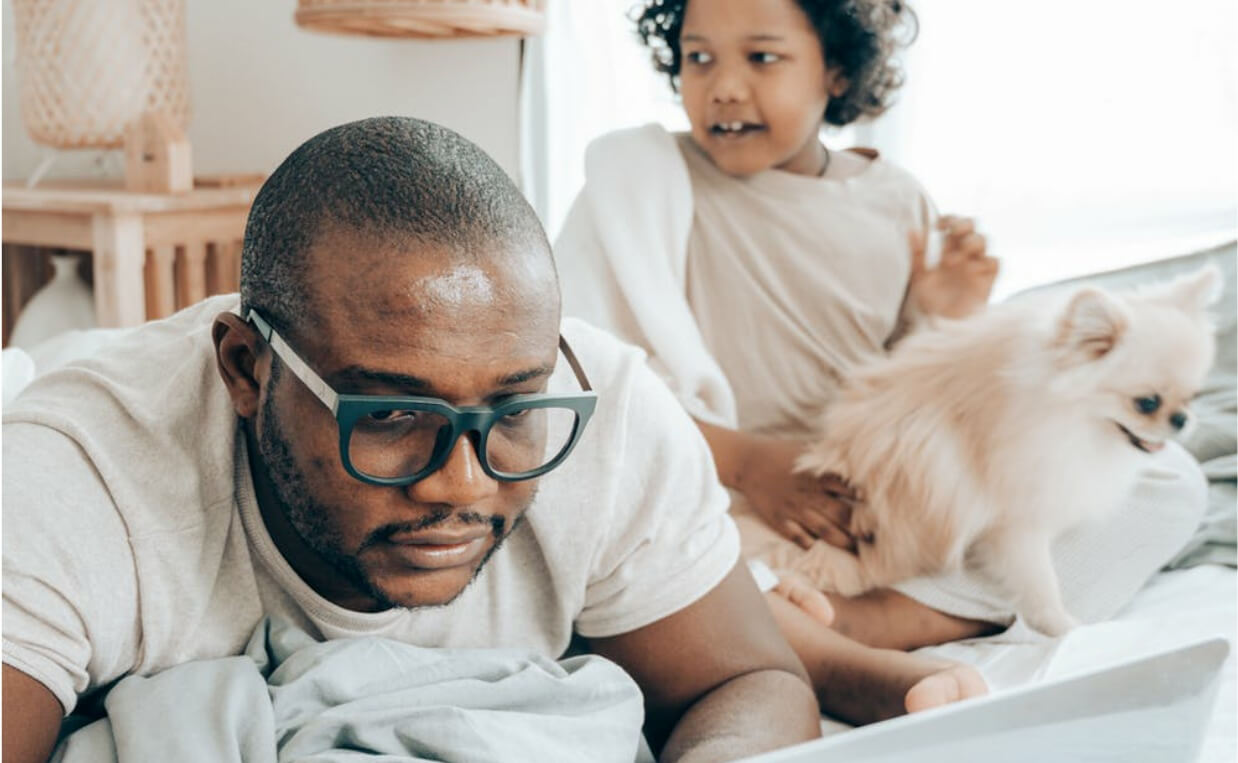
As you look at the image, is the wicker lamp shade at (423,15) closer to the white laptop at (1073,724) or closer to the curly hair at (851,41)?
the curly hair at (851,41)

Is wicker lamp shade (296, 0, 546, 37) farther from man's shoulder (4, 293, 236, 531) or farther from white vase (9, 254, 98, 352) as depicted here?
man's shoulder (4, 293, 236, 531)

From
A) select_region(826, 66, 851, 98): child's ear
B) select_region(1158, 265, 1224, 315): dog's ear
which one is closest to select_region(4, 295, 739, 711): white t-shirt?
select_region(1158, 265, 1224, 315): dog's ear

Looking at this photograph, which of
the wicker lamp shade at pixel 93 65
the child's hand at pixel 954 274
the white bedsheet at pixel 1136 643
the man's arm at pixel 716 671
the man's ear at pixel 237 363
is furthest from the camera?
the wicker lamp shade at pixel 93 65

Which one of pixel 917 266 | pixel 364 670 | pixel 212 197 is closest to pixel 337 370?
pixel 364 670

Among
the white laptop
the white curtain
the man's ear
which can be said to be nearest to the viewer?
the white laptop

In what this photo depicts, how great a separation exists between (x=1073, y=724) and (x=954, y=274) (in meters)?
1.30

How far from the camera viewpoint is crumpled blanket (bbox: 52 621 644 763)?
2.72 ft

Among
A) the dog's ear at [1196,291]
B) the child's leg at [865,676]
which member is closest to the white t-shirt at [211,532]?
the child's leg at [865,676]

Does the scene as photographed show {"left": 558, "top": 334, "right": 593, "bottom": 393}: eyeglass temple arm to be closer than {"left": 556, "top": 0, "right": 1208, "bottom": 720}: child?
Yes

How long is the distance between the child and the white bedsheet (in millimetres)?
419

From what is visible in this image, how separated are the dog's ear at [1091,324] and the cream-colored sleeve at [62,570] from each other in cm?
110

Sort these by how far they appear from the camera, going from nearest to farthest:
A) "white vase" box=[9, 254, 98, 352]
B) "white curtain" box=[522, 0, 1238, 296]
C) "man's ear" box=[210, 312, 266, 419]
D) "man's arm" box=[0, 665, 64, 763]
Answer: "man's arm" box=[0, 665, 64, 763]
"man's ear" box=[210, 312, 266, 419]
"white curtain" box=[522, 0, 1238, 296]
"white vase" box=[9, 254, 98, 352]

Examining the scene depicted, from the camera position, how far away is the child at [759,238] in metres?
1.86

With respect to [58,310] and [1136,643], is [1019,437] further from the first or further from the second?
[58,310]
